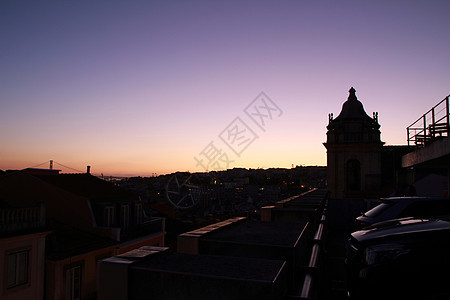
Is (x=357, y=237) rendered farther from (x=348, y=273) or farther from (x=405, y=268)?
(x=405, y=268)

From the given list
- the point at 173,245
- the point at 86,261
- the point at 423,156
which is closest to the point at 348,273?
the point at 423,156

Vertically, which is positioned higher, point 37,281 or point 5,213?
point 5,213

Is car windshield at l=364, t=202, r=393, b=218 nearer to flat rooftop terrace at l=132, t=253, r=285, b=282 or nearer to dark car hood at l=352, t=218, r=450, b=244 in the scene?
dark car hood at l=352, t=218, r=450, b=244

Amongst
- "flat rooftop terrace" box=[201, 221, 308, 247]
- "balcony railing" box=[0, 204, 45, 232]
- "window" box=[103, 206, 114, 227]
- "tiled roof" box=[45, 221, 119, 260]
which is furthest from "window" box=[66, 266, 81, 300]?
"flat rooftop terrace" box=[201, 221, 308, 247]

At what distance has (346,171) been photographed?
29156 mm

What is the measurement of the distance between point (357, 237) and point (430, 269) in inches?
50.7

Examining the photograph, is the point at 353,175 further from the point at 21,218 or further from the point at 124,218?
the point at 21,218

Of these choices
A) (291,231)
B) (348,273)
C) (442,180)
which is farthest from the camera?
(442,180)

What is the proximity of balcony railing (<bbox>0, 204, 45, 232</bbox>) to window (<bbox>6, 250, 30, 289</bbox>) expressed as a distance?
1053mm

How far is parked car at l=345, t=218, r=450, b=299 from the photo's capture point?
3.34 m

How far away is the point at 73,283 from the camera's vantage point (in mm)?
15312

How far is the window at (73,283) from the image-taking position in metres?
15.0

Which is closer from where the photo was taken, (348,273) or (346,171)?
(348,273)

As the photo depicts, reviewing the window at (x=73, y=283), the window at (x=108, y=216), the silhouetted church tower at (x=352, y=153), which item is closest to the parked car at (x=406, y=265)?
the window at (x=73, y=283)
